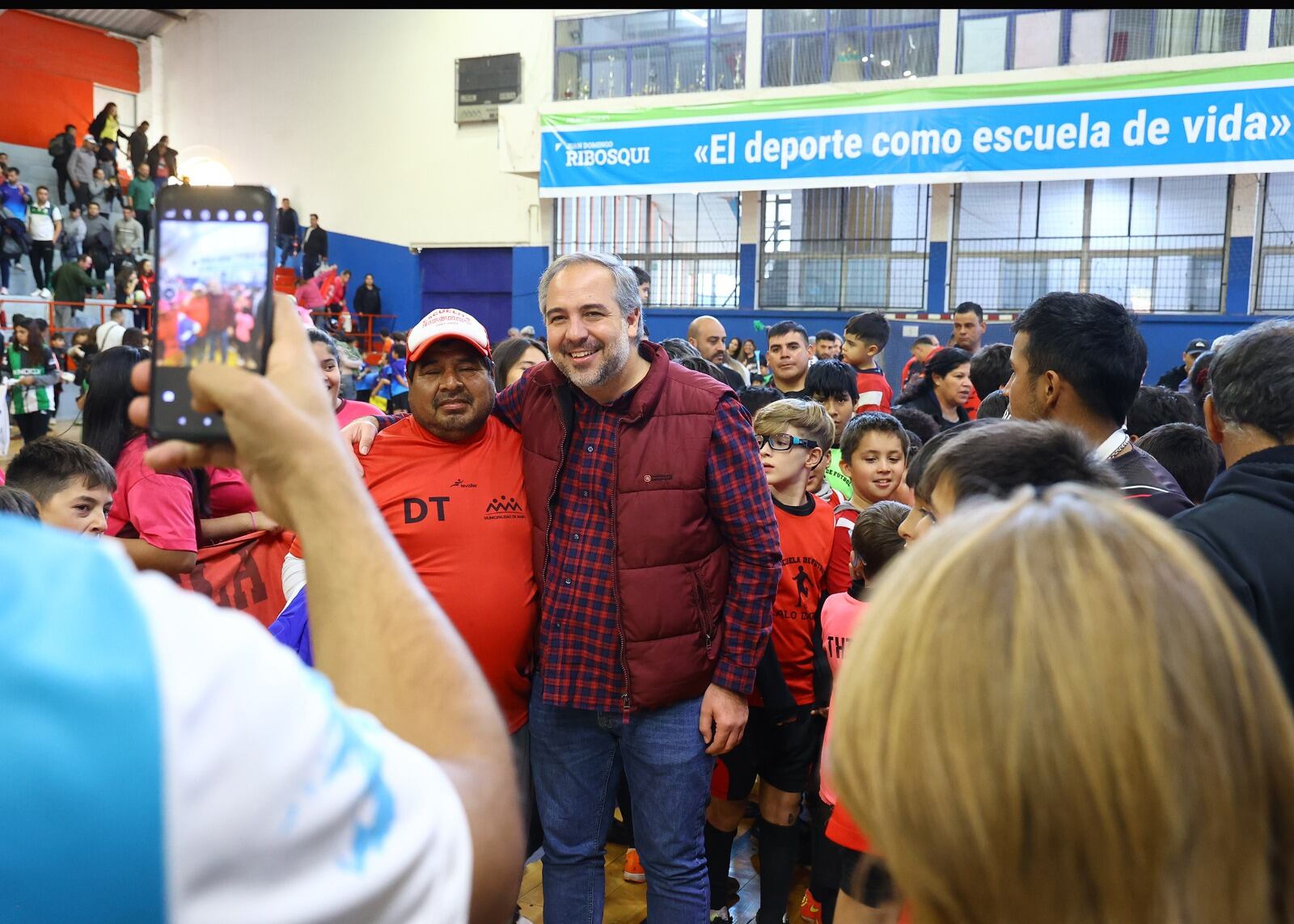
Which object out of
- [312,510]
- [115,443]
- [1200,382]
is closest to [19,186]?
[115,443]

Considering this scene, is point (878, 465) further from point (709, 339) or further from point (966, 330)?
point (966, 330)

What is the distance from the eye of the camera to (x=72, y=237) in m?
15.4

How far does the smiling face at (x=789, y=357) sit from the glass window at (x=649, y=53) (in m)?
12.1

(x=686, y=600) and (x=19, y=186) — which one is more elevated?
(x=19, y=186)

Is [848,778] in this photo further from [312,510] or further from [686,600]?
[686,600]

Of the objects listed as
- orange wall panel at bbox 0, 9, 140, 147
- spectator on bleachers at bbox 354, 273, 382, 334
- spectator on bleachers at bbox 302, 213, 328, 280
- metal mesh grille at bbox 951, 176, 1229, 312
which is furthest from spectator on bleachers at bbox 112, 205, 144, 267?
metal mesh grille at bbox 951, 176, 1229, 312

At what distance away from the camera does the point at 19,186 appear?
15.0 m

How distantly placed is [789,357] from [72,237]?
48.6 ft

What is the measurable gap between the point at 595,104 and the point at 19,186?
894 cm

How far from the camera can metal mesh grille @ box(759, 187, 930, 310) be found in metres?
15.1

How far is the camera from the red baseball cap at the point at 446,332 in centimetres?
243

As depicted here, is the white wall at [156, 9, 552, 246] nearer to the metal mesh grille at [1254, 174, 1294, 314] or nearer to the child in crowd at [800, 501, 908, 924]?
the metal mesh grille at [1254, 174, 1294, 314]

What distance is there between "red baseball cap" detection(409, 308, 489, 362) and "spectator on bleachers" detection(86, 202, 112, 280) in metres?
15.4

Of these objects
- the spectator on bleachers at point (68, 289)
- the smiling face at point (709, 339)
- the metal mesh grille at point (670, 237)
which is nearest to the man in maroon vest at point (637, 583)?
the smiling face at point (709, 339)
